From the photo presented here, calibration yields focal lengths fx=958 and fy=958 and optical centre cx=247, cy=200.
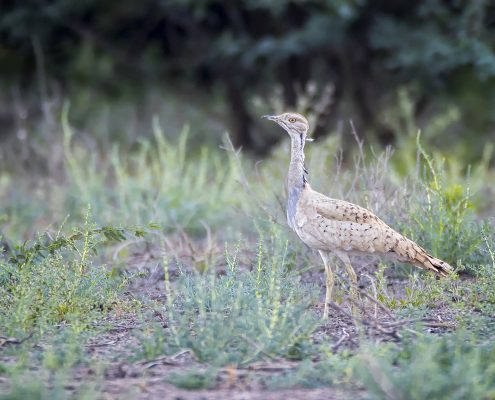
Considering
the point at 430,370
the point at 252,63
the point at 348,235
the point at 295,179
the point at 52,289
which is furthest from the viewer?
the point at 252,63

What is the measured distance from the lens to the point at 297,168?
245 inches

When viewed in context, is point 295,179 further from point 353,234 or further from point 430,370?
point 430,370

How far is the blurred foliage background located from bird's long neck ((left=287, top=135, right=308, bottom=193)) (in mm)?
5885

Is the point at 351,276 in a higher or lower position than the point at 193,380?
higher

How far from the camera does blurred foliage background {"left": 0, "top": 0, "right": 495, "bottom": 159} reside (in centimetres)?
1240

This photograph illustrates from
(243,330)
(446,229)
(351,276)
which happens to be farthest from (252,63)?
(243,330)

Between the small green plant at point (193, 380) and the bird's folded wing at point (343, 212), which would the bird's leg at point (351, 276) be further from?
the small green plant at point (193, 380)

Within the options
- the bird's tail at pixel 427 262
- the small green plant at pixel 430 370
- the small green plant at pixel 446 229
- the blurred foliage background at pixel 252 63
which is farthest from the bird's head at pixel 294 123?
the blurred foliage background at pixel 252 63

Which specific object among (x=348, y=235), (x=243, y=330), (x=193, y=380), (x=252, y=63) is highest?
(x=252, y=63)

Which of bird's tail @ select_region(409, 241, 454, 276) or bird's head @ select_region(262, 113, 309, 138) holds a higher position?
bird's head @ select_region(262, 113, 309, 138)

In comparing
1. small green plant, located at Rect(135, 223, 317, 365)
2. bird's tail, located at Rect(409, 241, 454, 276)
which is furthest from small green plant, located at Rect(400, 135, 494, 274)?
small green plant, located at Rect(135, 223, 317, 365)

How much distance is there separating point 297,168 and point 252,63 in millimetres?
8020

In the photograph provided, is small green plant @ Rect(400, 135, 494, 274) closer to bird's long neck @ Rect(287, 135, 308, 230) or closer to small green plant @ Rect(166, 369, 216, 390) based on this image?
bird's long neck @ Rect(287, 135, 308, 230)

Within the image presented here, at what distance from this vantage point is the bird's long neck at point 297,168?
20.3ft
